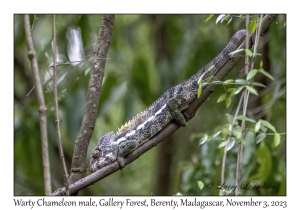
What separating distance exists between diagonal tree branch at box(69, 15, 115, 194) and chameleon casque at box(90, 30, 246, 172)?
423 millimetres

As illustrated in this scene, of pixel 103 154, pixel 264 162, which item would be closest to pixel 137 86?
pixel 103 154

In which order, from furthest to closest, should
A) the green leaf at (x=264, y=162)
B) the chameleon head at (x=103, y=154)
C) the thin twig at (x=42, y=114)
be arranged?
the green leaf at (x=264, y=162), the chameleon head at (x=103, y=154), the thin twig at (x=42, y=114)

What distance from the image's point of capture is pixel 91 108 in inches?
133

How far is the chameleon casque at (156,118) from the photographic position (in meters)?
3.76

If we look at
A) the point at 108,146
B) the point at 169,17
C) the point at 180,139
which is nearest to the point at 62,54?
the point at 108,146

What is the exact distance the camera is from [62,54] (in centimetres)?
543

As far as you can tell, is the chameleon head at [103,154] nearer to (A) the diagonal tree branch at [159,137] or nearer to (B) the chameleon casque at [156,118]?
(B) the chameleon casque at [156,118]

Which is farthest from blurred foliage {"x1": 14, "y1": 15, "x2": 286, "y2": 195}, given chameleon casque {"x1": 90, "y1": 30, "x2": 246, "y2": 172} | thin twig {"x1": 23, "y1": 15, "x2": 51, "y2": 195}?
thin twig {"x1": 23, "y1": 15, "x2": 51, "y2": 195}

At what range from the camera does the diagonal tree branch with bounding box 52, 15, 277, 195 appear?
305 centimetres

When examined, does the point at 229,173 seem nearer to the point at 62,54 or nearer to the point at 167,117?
the point at 167,117

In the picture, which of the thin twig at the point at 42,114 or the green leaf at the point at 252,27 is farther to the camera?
the green leaf at the point at 252,27

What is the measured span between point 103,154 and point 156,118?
63 centimetres

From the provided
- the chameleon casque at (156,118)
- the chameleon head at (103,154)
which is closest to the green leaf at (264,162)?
the chameleon casque at (156,118)
